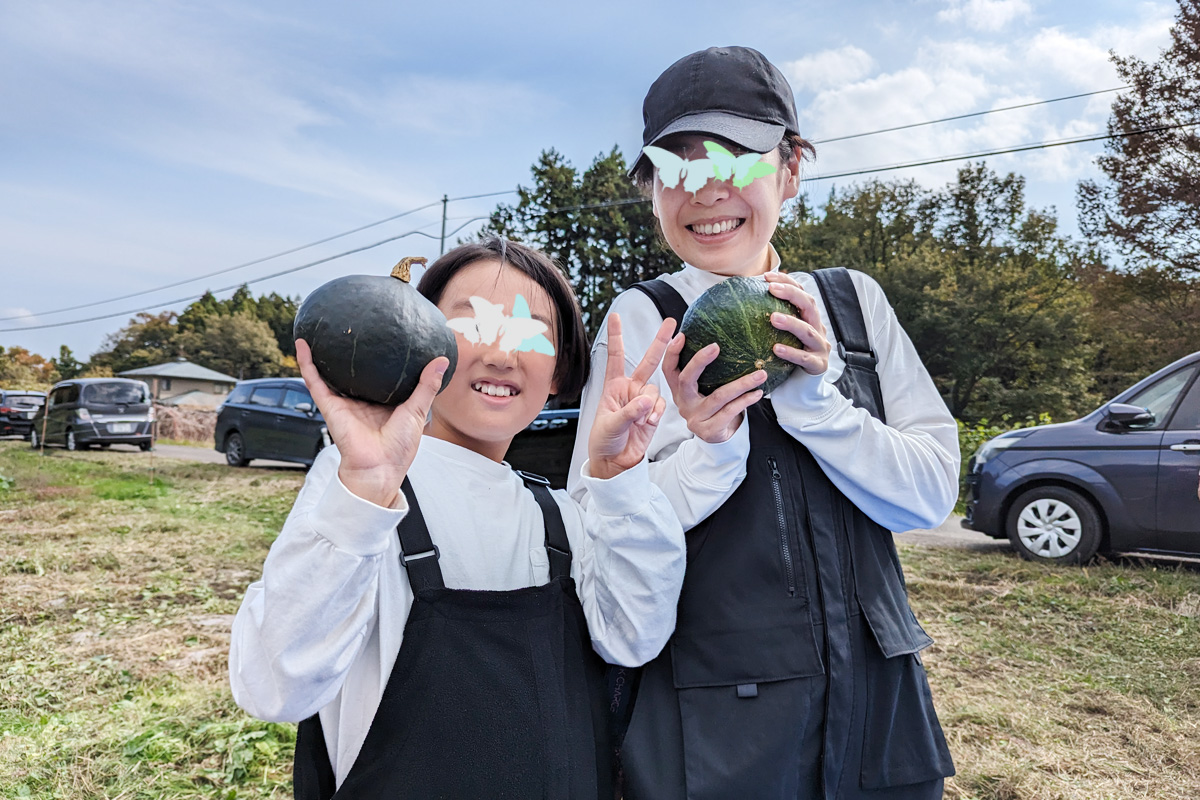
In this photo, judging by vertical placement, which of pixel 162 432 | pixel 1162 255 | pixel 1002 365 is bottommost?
pixel 162 432

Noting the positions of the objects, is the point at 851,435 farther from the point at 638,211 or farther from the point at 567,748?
the point at 638,211

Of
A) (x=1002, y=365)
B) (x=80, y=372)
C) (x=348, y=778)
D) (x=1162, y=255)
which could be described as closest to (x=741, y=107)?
(x=348, y=778)

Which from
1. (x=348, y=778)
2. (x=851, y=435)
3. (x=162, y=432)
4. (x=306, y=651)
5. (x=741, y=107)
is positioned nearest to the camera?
(x=306, y=651)

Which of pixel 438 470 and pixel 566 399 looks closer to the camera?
pixel 438 470

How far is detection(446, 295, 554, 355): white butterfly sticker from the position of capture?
168 cm

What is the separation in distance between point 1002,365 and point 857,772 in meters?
33.1

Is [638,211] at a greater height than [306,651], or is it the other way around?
[638,211]

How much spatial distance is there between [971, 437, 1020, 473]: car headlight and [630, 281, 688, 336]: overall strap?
7214mm

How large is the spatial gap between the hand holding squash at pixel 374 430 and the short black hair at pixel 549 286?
0.49 m

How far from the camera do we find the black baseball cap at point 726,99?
163cm

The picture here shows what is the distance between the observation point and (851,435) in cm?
150

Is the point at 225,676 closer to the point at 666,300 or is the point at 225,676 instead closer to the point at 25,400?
the point at 666,300

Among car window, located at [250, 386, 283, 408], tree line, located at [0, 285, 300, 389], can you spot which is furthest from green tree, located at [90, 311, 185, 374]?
car window, located at [250, 386, 283, 408]

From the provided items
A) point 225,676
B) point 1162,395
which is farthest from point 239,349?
point 1162,395
